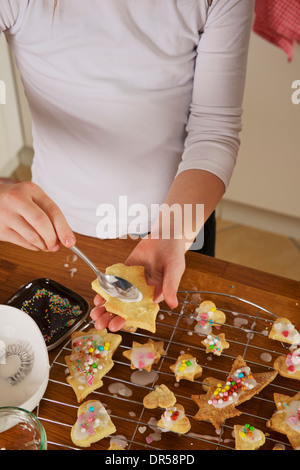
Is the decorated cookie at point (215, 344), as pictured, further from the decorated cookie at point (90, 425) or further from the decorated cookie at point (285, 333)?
the decorated cookie at point (90, 425)

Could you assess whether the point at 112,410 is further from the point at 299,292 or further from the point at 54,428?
the point at 299,292

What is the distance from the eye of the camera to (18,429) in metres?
0.76

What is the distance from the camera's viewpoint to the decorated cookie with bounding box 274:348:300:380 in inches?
35.4

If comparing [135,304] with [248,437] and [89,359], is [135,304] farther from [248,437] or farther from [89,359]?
[248,437]

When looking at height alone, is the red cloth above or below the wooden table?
above

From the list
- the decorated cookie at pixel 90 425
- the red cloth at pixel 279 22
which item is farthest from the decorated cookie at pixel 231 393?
the red cloth at pixel 279 22

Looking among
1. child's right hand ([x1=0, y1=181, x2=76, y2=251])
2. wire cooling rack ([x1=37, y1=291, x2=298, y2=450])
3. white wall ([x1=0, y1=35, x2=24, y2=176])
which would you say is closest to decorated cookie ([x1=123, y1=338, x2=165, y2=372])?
wire cooling rack ([x1=37, y1=291, x2=298, y2=450])

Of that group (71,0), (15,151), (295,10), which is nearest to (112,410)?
(71,0)

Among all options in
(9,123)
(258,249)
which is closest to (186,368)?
(258,249)

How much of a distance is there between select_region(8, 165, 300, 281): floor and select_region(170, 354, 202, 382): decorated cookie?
4.38ft

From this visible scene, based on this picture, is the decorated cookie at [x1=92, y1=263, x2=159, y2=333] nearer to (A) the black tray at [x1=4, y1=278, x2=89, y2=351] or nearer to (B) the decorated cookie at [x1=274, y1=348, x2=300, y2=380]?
(A) the black tray at [x1=4, y1=278, x2=89, y2=351]

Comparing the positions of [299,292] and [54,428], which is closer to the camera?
[54,428]
